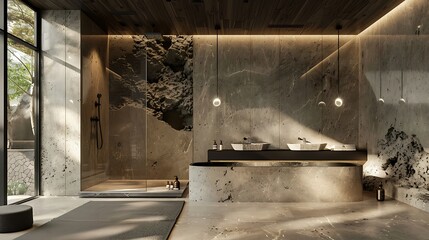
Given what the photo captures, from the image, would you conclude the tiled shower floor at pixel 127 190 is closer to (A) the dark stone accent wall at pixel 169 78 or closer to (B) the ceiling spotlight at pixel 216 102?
(A) the dark stone accent wall at pixel 169 78

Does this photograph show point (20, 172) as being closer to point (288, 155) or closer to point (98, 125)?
point (98, 125)

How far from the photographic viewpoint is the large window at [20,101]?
17.6 ft

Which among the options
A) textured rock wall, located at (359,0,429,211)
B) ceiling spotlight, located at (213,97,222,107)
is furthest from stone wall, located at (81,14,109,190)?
textured rock wall, located at (359,0,429,211)

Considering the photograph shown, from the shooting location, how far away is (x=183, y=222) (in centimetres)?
446

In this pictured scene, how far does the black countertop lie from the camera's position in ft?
22.6

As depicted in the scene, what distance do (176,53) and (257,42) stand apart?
1.65 meters

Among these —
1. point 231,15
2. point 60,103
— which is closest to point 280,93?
point 231,15

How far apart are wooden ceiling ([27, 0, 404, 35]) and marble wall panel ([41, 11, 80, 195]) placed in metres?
0.36

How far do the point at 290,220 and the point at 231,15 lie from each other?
348 centimetres

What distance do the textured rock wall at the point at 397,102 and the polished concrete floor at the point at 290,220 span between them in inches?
21.8

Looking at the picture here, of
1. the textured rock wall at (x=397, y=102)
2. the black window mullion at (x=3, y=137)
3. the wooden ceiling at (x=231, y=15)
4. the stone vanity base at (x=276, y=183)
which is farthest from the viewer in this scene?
the wooden ceiling at (x=231, y=15)

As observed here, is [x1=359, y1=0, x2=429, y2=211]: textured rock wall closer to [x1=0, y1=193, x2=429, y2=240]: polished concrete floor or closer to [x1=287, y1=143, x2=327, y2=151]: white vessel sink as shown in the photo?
[x1=0, y1=193, x2=429, y2=240]: polished concrete floor

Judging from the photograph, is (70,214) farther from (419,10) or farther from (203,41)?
(419,10)

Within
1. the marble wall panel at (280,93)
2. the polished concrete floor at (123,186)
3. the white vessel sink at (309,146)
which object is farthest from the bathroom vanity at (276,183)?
the marble wall panel at (280,93)
